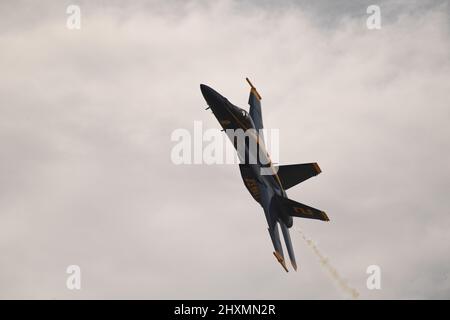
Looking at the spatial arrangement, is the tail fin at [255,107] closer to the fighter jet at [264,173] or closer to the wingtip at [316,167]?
the fighter jet at [264,173]

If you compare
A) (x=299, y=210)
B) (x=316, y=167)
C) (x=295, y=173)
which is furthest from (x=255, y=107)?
(x=299, y=210)

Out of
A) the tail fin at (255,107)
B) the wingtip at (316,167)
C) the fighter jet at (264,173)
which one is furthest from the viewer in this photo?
the tail fin at (255,107)

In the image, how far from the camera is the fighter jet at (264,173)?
53906 millimetres

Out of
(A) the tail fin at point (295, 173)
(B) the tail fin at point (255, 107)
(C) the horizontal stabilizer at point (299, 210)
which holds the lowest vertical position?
(C) the horizontal stabilizer at point (299, 210)

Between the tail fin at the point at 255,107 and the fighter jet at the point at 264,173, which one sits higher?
the tail fin at the point at 255,107

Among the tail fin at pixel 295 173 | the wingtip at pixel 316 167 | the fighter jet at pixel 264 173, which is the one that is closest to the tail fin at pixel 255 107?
the fighter jet at pixel 264 173

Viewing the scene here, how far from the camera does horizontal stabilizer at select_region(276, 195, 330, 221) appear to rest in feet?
177

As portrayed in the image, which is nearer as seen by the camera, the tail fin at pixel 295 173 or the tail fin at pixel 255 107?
the tail fin at pixel 295 173

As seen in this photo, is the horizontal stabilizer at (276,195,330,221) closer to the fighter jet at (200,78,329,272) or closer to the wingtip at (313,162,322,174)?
the fighter jet at (200,78,329,272)

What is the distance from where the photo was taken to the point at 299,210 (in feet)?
183

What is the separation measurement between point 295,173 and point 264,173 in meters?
3.86

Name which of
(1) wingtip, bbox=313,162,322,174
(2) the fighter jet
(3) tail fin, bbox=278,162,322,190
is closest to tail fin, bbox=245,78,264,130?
(2) the fighter jet
